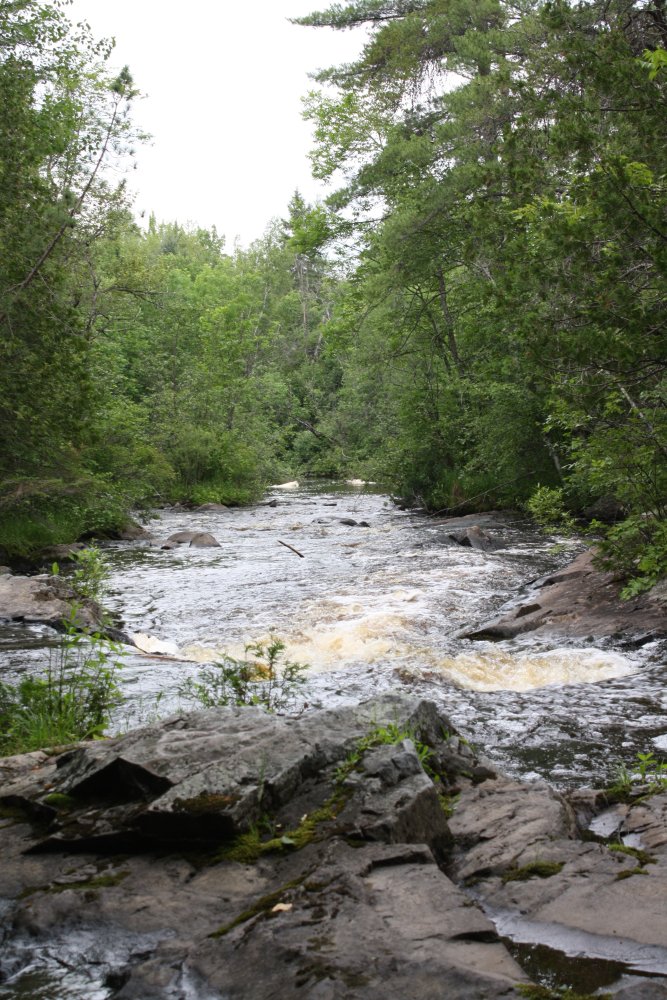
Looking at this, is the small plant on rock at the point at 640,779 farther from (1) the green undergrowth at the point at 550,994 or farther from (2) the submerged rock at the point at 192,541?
(2) the submerged rock at the point at 192,541

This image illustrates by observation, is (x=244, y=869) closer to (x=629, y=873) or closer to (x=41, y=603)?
(x=629, y=873)

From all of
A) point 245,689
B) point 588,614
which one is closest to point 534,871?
point 245,689

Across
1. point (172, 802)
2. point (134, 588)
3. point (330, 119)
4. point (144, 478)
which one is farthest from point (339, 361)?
point (172, 802)

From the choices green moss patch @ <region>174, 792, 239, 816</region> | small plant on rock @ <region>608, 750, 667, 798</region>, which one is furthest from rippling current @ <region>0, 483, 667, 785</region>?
green moss patch @ <region>174, 792, 239, 816</region>

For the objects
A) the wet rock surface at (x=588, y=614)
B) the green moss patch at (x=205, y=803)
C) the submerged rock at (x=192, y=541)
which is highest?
the green moss patch at (x=205, y=803)

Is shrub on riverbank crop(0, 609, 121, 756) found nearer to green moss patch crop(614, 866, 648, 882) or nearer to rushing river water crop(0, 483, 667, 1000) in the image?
rushing river water crop(0, 483, 667, 1000)

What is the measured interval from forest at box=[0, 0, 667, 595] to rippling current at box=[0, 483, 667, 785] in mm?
1527

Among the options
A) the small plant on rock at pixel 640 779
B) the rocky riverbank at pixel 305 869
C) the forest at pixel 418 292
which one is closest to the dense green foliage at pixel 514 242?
the forest at pixel 418 292

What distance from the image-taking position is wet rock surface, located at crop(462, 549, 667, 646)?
8.81m

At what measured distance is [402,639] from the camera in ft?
31.0

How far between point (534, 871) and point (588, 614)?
655cm

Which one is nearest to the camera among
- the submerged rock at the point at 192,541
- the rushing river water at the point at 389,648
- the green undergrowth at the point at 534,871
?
the green undergrowth at the point at 534,871

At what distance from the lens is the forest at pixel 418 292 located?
746cm

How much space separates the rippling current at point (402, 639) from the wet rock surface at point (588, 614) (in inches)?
13.2
